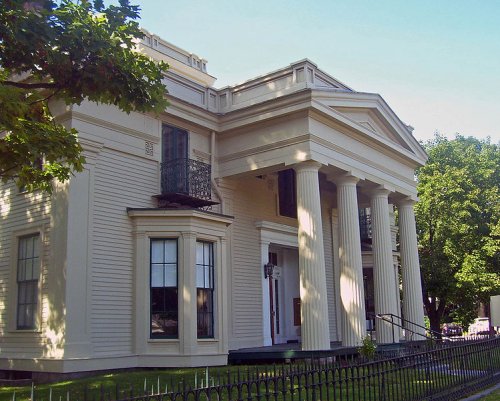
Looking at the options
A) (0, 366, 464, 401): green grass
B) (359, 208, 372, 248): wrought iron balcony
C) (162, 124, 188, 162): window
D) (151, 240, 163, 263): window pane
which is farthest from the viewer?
(359, 208, 372, 248): wrought iron balcony

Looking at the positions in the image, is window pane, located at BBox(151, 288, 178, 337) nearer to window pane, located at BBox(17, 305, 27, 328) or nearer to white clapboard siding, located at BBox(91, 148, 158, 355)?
white clapboard siding, located at BBox(91, 148, 158, 355)

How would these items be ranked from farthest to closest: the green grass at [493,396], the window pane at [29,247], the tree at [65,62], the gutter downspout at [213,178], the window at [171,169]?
the gutter downspout at [213,178] → the window at [171,169] → the window pane at [29,247] → the green grass at [493,396] → the tree at [65,62]

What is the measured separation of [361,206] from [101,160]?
42.9ft

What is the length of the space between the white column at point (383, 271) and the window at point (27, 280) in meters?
11.3

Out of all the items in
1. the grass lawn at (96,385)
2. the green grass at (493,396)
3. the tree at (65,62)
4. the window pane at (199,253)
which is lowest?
the green grass at (493,396)

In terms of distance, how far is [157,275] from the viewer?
1578 centimetres

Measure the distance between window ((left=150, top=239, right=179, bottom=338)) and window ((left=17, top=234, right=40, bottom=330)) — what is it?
2.93 metres

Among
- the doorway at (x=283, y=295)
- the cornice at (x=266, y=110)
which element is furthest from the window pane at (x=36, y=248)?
the doorway at (x=283, y=295)

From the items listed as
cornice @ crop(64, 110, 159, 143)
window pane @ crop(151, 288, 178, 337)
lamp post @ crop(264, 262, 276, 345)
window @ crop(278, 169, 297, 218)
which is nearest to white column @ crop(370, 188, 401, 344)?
window @ crop(278, 169, 297, 218)

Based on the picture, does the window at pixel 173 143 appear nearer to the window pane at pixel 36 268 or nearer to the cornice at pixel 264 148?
the cornice at pixel 264 148

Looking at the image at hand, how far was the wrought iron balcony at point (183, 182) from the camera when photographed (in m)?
16.8

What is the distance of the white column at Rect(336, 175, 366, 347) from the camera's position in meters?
18.2

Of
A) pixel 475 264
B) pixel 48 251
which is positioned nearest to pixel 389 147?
pixel 48 251

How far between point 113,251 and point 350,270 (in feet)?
24.7
